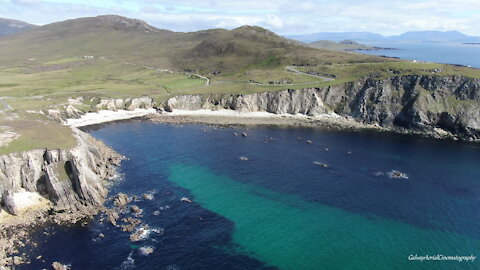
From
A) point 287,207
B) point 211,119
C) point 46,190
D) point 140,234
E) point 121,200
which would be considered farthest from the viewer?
point 211,119

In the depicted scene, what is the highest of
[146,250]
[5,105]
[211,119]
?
[5,105]

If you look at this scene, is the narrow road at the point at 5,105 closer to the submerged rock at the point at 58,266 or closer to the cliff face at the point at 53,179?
the cliff face at the point at 53,179

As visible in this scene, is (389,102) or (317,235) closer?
(317,235)

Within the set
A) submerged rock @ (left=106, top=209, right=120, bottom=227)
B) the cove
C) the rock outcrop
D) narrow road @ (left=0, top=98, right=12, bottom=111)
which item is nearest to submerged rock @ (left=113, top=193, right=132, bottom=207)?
submerged rock @ (left=106, top=209, right=120, bottom=227)

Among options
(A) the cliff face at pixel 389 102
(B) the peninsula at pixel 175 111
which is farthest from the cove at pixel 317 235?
(A) the cliff face at pixel 389 102

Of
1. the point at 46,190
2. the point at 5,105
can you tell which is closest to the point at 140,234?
the point at 46,190

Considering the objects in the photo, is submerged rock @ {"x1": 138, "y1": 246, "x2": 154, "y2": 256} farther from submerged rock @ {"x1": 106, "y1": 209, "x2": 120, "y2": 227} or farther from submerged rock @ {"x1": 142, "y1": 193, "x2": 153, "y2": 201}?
submerged rock @ {"x1": 142, "y1": 193, "x2": 153, "y2": 201}

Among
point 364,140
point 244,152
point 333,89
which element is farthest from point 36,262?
point 333,89

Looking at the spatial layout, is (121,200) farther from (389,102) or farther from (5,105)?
(389,102)
